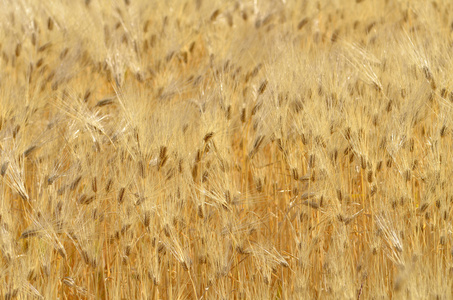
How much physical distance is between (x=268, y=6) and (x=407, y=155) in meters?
1.86

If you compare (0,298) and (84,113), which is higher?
(84,113)

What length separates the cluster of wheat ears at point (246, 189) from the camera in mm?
1781

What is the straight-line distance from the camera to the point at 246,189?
2.20m

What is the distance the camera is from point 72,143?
208 cm

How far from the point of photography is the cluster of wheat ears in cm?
178

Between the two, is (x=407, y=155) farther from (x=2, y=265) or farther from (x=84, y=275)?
(x=2, y=265)

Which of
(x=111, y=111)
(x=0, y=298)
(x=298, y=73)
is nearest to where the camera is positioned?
(x=0, y=298)

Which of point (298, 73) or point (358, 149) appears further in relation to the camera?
point (298, 73)

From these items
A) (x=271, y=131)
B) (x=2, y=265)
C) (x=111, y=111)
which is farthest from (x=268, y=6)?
(x=2, y=265)

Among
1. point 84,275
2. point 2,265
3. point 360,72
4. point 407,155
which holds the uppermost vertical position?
point 360,72

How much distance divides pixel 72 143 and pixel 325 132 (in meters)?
0.84

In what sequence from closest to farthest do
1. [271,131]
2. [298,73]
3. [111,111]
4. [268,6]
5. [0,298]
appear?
[0,298] < [271,131] < [298,73] < [111,111] < [268,6]

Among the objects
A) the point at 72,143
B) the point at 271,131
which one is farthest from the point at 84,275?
the point at 271,131

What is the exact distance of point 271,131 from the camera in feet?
6.72
